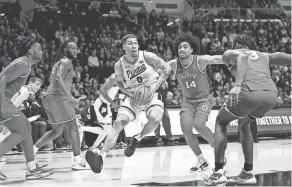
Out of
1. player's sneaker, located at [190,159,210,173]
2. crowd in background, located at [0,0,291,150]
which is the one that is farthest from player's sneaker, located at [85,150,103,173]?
crowd in background, located at [0,0,291,150]

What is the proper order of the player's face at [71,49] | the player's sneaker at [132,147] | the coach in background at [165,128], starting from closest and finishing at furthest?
the player's sneaker at [132,147], the player's face at [71,49], the coach in background at [165,128]

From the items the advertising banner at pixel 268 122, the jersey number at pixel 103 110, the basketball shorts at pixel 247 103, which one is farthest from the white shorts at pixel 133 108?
the advertising banner at pixel 268 122

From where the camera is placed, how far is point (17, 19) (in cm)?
1819

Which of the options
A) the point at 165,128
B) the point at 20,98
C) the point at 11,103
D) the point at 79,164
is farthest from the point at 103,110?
the point at 11,103

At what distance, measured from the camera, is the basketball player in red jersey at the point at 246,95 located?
6582mm

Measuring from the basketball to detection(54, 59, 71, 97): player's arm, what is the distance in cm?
130

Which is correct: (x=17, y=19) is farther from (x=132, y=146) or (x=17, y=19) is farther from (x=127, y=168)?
(x=132, y=146)

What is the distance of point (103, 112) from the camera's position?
1305 cm

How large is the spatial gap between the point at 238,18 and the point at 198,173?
1822 cm

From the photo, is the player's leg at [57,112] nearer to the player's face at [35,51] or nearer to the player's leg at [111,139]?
the player's face at [35,51]

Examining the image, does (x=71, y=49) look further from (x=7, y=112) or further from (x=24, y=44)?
(x=7, y=112)

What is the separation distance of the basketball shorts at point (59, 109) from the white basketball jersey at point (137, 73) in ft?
4.78

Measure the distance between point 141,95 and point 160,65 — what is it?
56 centimetres

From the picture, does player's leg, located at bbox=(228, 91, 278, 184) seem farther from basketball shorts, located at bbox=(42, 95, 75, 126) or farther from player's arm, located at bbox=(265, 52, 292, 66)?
basketball shorts, located at bbox=(42, 95, 75, 126)
